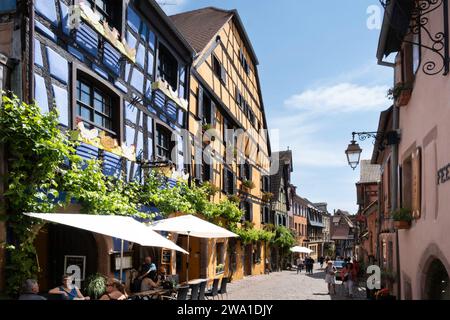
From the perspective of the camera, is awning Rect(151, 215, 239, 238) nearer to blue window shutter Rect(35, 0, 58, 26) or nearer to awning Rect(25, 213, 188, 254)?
awning Rect(25, 213, 188, 254)

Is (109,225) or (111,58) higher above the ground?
(111,58)

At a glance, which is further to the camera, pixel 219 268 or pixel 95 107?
pixel 219 268

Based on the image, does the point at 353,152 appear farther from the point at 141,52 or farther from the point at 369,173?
the point at 369,173

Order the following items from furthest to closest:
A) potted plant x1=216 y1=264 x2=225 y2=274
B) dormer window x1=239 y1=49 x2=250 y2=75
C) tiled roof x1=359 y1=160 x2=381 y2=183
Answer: tiled roof x1=359 y1=160 x2=381 y2=183
dormer window x1=239 y1=49 x2=250 y2=75
potted plant x1=216 y1=264 x2=225 y2=274

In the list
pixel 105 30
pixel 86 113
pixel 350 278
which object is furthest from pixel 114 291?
pixel 350 278

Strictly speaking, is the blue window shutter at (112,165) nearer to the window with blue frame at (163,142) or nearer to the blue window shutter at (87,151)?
the blue window shutter at (87,151)

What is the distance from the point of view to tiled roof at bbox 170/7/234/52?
1903 centimetres

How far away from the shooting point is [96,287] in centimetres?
862

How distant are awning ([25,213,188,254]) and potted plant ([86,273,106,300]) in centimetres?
183

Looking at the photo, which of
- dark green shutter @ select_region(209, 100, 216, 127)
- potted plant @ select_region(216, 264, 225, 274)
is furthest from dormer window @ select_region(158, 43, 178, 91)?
potted plant @ select_region(216, 264, 225, 274)

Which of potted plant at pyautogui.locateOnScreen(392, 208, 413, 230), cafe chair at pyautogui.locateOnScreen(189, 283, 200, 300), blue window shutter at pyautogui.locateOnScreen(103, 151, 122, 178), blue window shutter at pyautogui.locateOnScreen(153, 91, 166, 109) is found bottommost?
cafe chair at pyautogui.locateOnScreen(189, 283, 200, 300)

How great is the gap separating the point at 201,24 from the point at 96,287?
1566 centimetres
